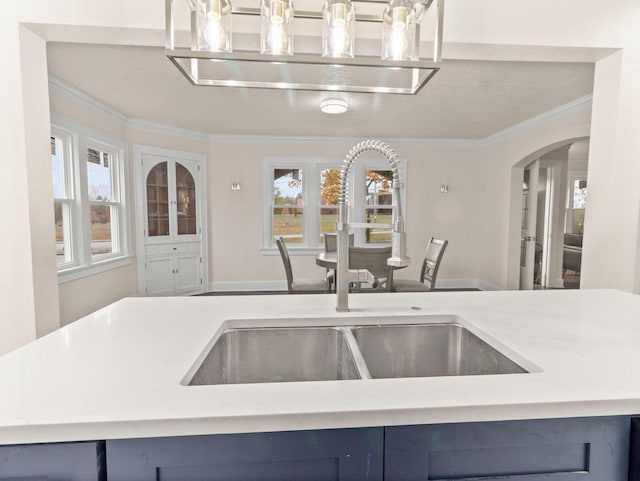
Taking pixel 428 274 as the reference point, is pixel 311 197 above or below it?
above

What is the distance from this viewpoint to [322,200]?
19.1 ft

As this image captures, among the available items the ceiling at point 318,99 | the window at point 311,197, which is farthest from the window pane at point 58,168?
the window at point 311,197

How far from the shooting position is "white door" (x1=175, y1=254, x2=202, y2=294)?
5.27m

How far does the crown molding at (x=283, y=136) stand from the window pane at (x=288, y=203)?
21.5 inches

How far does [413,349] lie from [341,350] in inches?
10.9

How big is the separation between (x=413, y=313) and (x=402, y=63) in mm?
863

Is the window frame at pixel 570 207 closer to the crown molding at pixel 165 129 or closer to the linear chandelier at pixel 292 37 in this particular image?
the crown molding at pixel 165 129

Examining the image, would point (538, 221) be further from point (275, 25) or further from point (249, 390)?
point (249, 390)

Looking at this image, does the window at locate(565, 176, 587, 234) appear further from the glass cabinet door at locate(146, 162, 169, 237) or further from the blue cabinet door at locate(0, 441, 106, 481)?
the blue cabinet door at locate(0, 441, 106, 481)

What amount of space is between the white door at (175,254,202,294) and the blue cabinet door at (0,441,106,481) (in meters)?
4.87

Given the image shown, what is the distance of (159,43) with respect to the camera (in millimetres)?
A: 1914

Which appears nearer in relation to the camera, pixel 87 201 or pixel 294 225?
pixel 87 201

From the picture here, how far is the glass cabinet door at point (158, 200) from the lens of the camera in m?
4.91

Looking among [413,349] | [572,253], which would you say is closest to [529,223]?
[572,253]
